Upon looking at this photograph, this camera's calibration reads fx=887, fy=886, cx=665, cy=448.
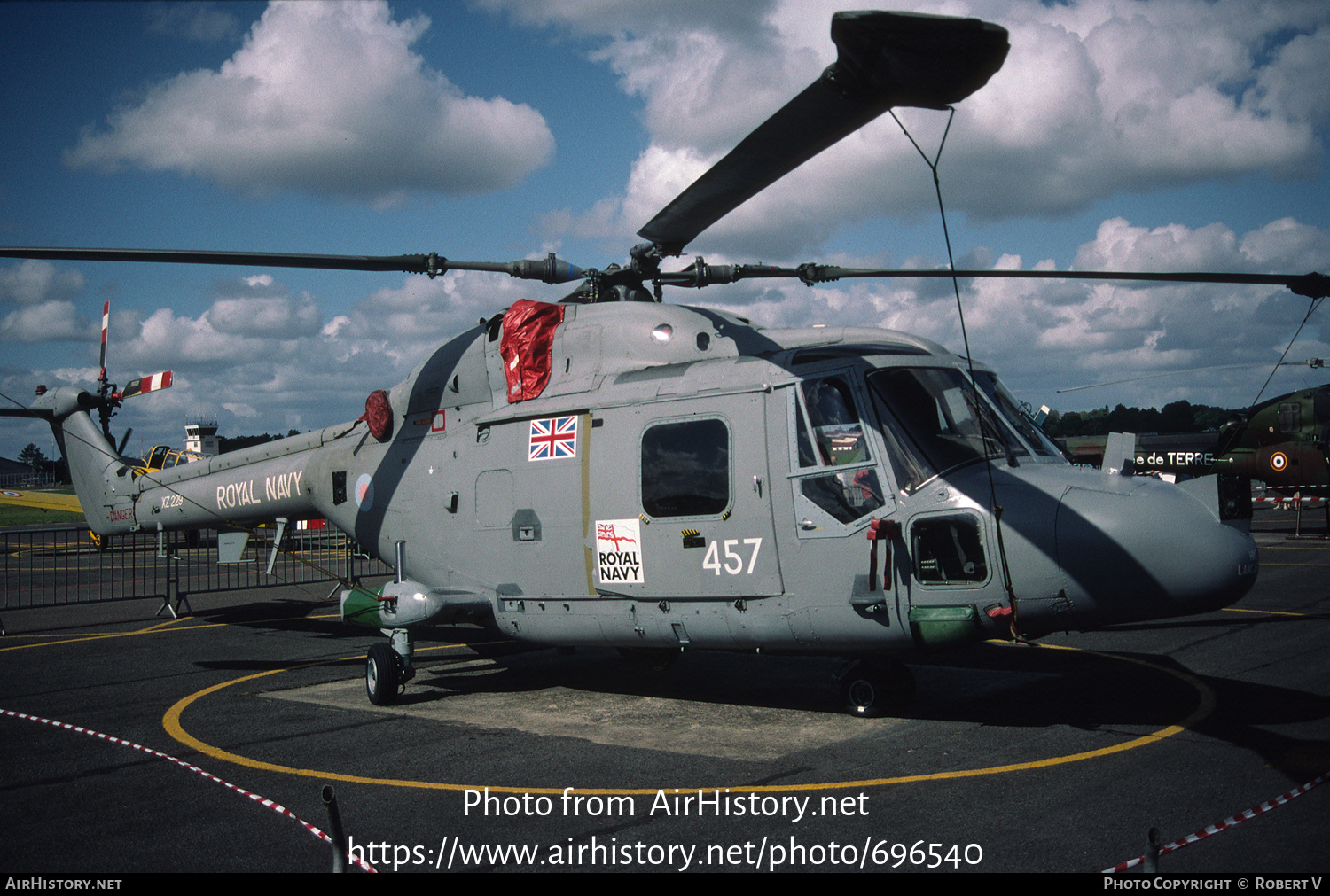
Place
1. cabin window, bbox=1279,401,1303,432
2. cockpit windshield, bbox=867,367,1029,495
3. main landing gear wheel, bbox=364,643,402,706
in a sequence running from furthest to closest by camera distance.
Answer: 1. cabin window, bbox=1279,401,1303,432
2. main landing gear wheel, bbox=364,643,402,706
3. cockpit windshield, bbox=867,367,1029,495

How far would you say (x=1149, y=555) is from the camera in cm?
639

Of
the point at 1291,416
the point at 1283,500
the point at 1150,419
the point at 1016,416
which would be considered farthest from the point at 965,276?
the point at 1150,419

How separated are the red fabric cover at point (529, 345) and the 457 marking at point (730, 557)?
9.29 feet

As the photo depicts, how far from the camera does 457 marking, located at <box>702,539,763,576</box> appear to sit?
7.75 m

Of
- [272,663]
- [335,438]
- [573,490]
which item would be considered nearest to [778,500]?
[573,490]

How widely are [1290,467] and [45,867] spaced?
3091 centimetres

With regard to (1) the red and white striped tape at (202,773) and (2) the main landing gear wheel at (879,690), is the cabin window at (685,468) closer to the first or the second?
(2) the main landing gear wheel at (879,690)

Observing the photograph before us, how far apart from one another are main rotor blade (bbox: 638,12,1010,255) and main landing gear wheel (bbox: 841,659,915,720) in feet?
14.8

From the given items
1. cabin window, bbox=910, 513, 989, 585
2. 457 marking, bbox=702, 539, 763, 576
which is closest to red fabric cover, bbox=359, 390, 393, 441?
457 marking, bbox=702, 539, 763, 576

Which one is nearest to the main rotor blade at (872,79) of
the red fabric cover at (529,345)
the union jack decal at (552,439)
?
the union jack decal at (552,439)

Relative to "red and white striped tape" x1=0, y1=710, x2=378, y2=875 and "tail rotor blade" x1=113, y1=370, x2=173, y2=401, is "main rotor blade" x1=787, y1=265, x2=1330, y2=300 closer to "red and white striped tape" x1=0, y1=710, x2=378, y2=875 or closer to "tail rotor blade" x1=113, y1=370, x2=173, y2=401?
"red and white striped tape" x1=0, y1=710, x2=378, y2=875

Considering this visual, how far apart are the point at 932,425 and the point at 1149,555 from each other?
189 cm
